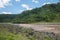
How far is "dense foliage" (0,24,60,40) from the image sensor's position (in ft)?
9.11

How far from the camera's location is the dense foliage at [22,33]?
278 cm

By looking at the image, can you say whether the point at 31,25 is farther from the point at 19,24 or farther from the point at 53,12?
the point at 53,12

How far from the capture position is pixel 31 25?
3.31 metres

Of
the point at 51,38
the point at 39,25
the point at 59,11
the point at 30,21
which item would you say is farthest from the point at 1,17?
the point at 59,11

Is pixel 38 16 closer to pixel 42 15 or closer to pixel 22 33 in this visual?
pixel 42 15

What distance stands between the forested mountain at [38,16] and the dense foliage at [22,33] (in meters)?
0.20

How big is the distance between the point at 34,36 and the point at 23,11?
0.53 meters

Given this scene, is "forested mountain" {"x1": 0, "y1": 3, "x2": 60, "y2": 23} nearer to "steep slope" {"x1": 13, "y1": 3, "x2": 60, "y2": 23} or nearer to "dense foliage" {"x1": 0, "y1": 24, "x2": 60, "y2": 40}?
"steep slope" {"x1": 13, "y1": 3, "x2": 60, "y2": 23}

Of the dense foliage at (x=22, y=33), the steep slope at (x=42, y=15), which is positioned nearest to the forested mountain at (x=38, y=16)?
the steep slope at (x=42, y=15)

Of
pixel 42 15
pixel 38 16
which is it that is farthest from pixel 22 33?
pixel 42 15

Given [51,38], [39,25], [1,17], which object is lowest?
[51,38]

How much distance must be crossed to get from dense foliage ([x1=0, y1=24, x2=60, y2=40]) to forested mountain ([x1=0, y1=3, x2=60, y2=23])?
0.20m

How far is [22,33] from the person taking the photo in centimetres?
302

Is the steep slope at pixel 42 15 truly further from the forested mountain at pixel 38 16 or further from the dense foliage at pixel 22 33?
the dense foliage at pixel 22 33
